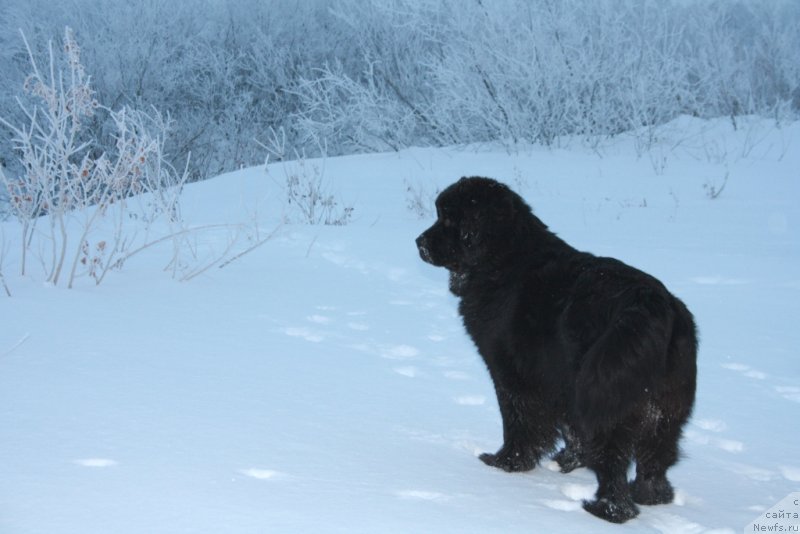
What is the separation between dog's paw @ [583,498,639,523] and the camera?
2689 mm

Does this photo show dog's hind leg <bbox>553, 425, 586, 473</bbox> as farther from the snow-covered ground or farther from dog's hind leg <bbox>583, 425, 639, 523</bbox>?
dog's hind leg <bbox>583, 425, 639, 523</bbox>

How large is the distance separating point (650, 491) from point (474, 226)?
4.34 feet

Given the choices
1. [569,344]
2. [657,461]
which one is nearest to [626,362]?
[569,344]

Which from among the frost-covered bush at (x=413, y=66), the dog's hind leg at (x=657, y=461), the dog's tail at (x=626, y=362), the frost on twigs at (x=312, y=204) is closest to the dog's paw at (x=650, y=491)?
the dog's hind leg at (x=657, y=461)

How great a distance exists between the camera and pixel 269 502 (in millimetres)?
2398

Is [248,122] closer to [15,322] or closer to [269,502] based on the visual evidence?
[15,322]

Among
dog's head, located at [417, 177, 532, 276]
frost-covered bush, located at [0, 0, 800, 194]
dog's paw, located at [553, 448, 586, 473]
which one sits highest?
frost-covered bush, located at [0, 0, 800, 194]

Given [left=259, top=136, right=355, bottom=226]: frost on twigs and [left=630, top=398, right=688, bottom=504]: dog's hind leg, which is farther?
[left=259, top=136, right=355, bottom=226]: frost on twigs

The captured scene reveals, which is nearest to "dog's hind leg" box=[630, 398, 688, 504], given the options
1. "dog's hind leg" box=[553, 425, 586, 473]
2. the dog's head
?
"dog's hind leg" box=[553, 425, 586, 473]

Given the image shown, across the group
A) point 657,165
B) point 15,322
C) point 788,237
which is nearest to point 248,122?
point 657,165

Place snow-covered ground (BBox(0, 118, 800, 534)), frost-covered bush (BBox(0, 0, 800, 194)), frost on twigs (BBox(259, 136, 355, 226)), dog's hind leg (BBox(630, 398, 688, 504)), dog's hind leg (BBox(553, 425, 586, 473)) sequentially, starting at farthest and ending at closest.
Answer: frost-covered bush (BBox(0, 0, 800, 194)) → frost on twigs (BBox(259, 136, 355, 226)) → dog's hind leg (BBox(553, 425, 586, 473)) → dog's hind leg (BBox(630, 398, 688, 504)) → snow-covered ground (BBox(0, 118, 800, 534))

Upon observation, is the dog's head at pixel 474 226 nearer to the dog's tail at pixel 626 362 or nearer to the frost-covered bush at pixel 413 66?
the dog's tail at pixel 626 362

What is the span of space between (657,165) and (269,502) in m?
8.35

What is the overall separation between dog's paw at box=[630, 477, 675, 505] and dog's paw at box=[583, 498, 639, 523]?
17 cm
